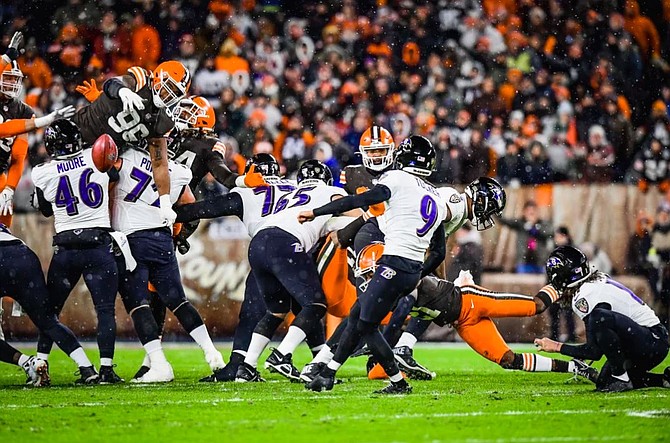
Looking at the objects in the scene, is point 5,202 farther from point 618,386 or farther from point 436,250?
point 618,386

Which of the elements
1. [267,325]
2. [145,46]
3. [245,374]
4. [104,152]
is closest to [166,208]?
[104,152]

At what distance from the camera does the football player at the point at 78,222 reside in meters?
8.07

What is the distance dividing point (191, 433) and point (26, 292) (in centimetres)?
304

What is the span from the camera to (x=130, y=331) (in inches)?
518

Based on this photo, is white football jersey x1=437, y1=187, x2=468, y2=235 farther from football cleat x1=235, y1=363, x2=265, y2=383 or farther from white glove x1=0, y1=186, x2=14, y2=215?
white glove x1=0, y1=186, x2=14, y2=215

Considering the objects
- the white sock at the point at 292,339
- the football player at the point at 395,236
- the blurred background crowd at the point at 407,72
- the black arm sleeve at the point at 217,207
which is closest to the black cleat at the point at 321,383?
the football player at the point at 395,236

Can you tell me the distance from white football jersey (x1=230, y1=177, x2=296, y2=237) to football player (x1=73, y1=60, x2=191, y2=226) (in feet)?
2.02

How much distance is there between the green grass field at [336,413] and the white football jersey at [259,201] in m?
1.29

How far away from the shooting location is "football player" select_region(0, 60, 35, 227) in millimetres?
9039

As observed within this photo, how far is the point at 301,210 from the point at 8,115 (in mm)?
2855

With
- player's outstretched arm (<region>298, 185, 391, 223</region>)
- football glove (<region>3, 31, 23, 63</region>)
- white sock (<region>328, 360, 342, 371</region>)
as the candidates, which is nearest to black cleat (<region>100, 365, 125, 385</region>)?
white sock (<region>328, 360, 342, 371</region>)

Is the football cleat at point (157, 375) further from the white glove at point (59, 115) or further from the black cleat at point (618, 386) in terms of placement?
the black cleat at point (618, 386)

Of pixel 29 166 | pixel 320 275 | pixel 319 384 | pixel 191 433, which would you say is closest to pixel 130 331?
pixel 29 166

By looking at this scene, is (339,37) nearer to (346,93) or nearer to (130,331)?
(346,93)
